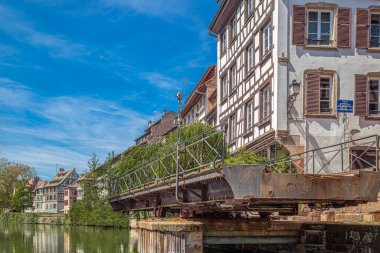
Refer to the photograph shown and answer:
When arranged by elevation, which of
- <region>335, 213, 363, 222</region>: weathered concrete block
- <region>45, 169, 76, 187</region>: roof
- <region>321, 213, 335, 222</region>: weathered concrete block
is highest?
<region>335, 213, 363, 222</region>: weathered concrete block

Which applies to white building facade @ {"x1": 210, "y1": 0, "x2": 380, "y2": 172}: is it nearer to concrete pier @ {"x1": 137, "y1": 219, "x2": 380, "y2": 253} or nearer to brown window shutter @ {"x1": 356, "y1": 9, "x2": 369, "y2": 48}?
brown window shutter @ {"x1": 356, "y1": 9, "x2": 369, "y2": 48}

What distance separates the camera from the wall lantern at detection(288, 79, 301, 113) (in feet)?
79.4

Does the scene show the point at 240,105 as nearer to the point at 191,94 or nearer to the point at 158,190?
the point at 158,190

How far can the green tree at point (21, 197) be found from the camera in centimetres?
12619

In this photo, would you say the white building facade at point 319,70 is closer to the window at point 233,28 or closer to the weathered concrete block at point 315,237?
the window at point 233,28

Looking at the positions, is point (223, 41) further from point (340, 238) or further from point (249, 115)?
point (340, 238)

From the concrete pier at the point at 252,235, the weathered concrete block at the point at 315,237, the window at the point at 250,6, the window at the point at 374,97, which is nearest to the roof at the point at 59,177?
the window at the point at 250,6

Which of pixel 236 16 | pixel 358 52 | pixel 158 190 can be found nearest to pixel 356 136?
pixel 358 52

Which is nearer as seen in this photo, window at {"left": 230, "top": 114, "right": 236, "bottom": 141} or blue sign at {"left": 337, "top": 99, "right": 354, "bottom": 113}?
blue sign at {"left": 337, "top": 99, "right": 354, "bottom": 113}

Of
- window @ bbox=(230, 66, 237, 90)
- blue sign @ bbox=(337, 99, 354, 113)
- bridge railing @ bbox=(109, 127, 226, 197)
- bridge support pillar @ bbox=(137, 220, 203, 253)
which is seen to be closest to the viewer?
bridge railing @ bbox=(109, 127, 226, 197)

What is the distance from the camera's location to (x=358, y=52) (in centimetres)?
2538

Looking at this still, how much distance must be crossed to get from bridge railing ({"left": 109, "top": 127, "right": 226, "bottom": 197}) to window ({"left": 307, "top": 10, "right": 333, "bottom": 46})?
6.37 metres

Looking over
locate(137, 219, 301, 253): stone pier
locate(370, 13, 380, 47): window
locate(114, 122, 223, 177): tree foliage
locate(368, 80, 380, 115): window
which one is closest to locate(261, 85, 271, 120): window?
locate(114, 122, 223, 177): tree foliage

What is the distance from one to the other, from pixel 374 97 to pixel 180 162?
10.6m
